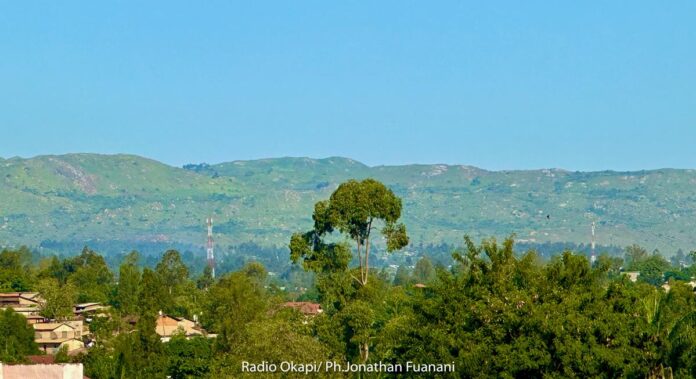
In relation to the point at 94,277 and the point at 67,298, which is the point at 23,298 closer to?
the point at 67,298

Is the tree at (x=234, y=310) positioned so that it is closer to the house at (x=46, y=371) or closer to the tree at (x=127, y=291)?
the house at (x=46, y=371)

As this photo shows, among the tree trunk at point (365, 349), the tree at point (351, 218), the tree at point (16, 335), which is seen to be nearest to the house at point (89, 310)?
the tree at point (16, 335)

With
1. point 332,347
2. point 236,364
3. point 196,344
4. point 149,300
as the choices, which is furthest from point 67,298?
point 236,364

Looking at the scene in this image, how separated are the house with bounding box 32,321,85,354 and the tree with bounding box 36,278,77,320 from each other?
5.20 meters

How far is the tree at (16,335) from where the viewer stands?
9712cm

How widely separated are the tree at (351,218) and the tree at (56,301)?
49.1m

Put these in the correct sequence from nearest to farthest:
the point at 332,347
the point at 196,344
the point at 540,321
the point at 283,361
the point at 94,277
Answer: the point at 540,321, the point at 283,361, the point at 332,347, the point at 196,344, the point at 94,277

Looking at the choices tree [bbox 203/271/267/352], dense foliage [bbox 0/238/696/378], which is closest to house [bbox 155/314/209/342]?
tree [bbox 203/271/267/352]

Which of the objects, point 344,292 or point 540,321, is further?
point 344,292

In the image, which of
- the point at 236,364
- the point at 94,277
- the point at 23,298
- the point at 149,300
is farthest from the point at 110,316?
the point at 236,364

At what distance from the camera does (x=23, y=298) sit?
140375 millimetres

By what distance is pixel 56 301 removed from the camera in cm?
12875

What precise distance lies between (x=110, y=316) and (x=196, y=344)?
90.4 feet

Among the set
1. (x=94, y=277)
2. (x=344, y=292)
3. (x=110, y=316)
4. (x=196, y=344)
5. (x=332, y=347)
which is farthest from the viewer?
(x=94, y=277)
